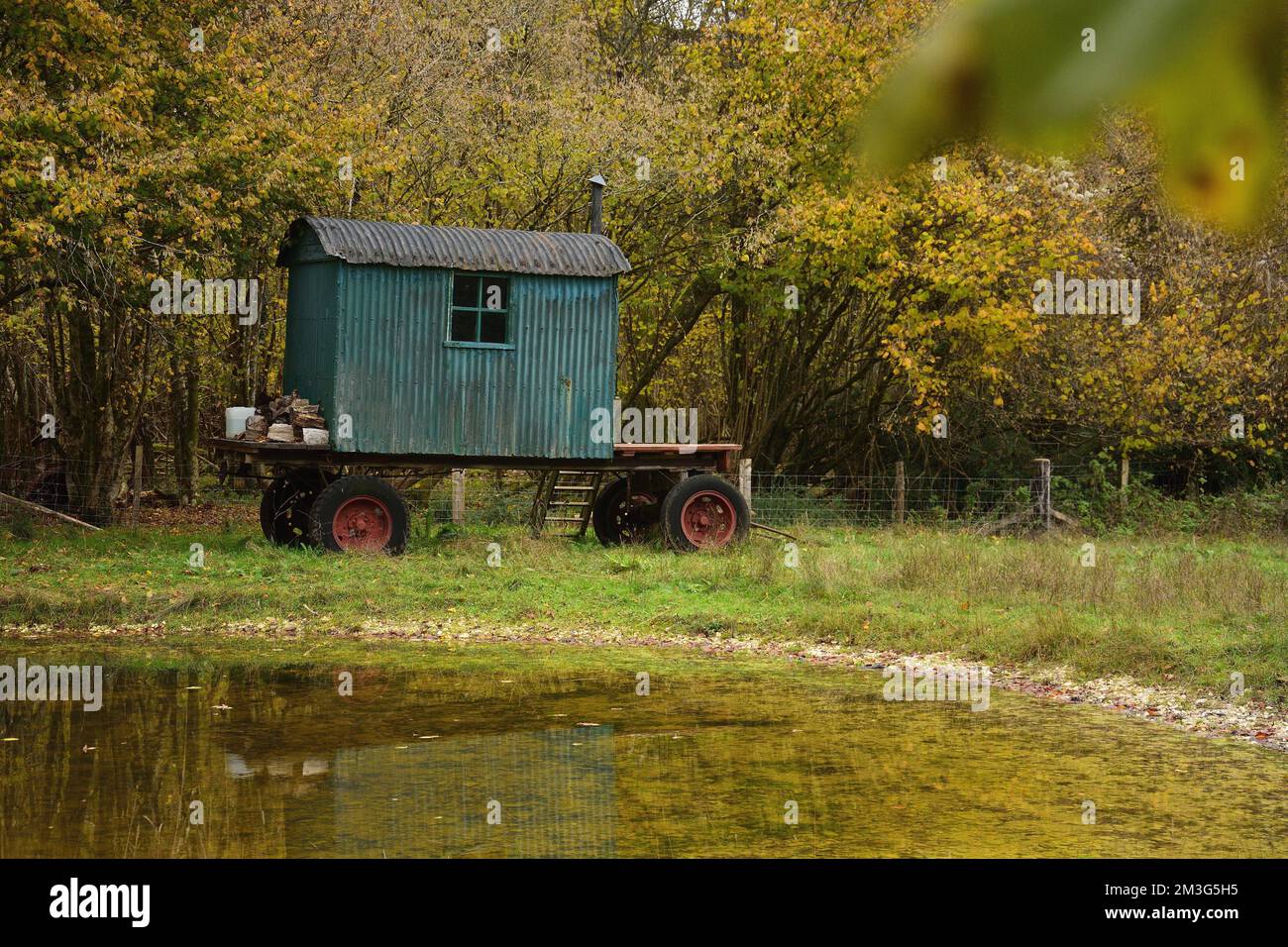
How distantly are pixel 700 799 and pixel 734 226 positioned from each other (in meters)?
19.8

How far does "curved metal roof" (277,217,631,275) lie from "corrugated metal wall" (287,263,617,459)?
8.4 inches

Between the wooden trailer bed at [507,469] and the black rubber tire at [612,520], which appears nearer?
the wooden trailer bed at [507,469]

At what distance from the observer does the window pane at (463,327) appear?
19.0 metres

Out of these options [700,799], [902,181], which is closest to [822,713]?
[700,799]

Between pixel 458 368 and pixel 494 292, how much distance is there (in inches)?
43.9

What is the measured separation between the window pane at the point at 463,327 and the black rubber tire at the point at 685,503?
11.2ft

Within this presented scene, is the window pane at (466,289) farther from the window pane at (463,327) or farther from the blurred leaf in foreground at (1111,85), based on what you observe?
the blurred leaf in foreground at (1111,85)

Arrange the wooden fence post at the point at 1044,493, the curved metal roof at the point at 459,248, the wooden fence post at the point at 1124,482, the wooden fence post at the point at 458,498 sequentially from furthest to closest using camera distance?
the wooden fence post at the point at 1124,482 < the wooden fence post at the point at 1044,493 < the wooden fence post at the point at 458,498 < the curved metal roof at the point at 459,248

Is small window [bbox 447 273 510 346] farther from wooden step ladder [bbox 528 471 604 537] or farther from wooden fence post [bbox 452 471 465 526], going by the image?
wooden fence post [bbox 452 471 465 526]

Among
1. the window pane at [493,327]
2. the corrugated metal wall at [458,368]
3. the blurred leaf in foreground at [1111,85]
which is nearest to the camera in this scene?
the blurred leaf in foreground at [1111,85]

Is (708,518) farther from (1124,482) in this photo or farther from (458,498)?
(1124,482)

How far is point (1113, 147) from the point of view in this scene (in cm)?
114
